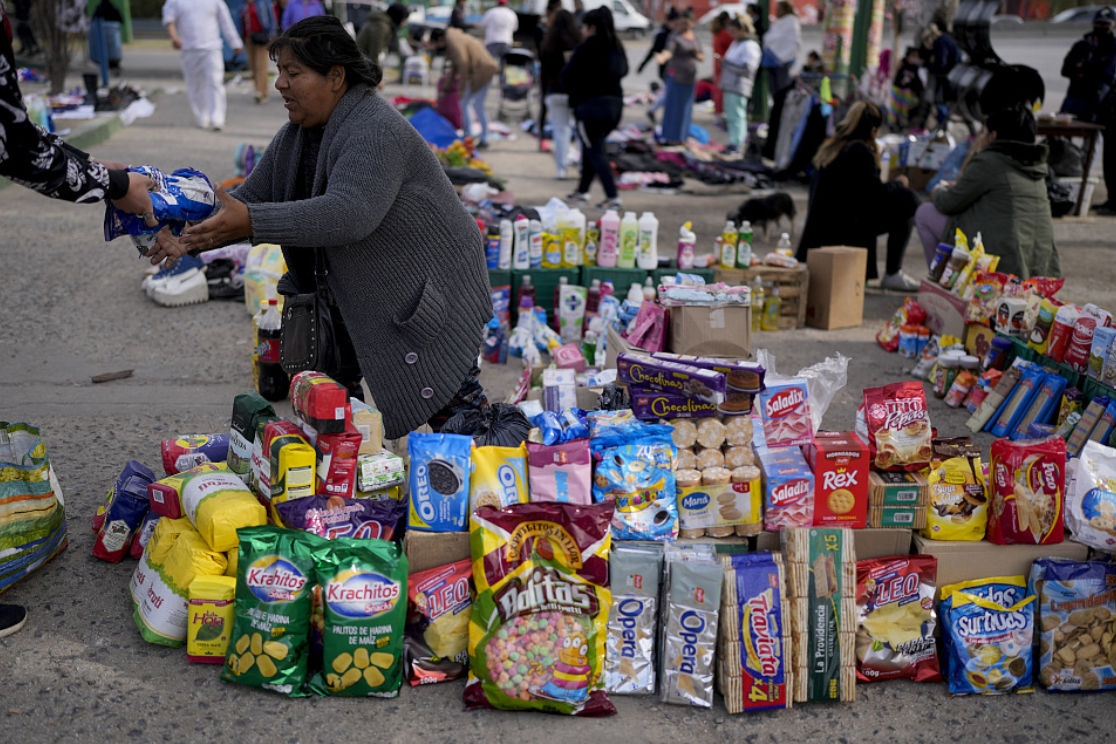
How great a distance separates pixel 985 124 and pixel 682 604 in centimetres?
484

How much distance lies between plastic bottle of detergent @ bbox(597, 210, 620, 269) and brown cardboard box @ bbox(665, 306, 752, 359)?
8.50 ft

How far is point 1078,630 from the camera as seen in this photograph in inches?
125

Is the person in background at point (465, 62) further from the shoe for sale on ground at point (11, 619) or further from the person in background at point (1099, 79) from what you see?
the shoe for sale on ground at point (11, 619)

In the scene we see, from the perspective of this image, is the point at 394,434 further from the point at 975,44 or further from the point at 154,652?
the point at 975,44

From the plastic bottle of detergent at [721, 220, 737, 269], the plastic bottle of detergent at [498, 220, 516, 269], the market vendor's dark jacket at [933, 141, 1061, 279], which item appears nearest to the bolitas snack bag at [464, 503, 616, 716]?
the plastic bottle of detergent at [498, 220, 516, 269]

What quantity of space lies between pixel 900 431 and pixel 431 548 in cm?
160

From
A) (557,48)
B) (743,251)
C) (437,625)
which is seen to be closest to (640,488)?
(437,625)

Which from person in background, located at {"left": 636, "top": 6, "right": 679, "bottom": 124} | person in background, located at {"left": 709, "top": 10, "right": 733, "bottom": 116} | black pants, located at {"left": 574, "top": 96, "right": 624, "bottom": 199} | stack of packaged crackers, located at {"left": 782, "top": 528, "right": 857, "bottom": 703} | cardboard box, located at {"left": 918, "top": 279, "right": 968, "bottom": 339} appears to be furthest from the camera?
person in background, located at {"left": 709, "top": 10, "right": 733, "bottom": 116}

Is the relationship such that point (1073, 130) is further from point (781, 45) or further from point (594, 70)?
point (594, 70)

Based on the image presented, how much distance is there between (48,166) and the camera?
289cm

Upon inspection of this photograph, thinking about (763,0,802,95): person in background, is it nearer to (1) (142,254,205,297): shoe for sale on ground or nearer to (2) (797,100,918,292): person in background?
Answer: (2) (797,100,918,292): person in background

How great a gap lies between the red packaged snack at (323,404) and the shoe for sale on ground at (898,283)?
5.82 m

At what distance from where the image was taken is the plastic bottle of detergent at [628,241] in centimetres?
669

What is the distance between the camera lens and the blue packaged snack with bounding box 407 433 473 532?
10.4 feet
